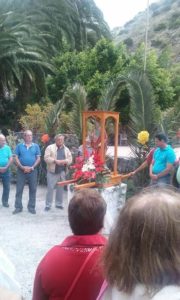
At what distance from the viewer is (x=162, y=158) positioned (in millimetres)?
6625

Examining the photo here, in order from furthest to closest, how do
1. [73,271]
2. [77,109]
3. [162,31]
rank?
[162,31] < [77,109] < [73,271]

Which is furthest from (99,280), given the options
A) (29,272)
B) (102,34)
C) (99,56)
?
(102,34)

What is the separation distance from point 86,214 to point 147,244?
2.49 ft

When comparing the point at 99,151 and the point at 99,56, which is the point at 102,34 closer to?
the point at 99,56

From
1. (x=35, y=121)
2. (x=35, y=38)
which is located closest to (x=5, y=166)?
(x=35, y=121)

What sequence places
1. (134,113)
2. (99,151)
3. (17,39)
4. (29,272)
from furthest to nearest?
1. (17,39)
2. (134,113)
3. (99,151)
4. (29,272)

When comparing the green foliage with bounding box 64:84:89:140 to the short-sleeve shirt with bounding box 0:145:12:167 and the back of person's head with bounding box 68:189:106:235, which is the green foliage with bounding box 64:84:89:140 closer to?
the short-sleeve shirt with bounding box 0:145:12:167

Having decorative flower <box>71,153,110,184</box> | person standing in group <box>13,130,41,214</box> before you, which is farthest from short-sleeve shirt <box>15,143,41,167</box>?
decorative flower <box>71,153,110,184</box>

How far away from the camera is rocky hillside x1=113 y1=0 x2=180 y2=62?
56.4 metres

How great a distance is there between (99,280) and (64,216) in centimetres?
585

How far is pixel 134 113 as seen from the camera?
9.55 metres

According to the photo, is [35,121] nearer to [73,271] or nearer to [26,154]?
[26,154]

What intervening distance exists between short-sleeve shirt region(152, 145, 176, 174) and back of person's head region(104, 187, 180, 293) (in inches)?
205

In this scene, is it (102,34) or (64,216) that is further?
(102,34)
